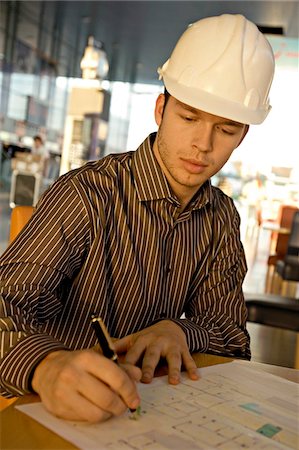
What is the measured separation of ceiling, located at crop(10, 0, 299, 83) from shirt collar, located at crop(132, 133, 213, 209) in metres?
8.99

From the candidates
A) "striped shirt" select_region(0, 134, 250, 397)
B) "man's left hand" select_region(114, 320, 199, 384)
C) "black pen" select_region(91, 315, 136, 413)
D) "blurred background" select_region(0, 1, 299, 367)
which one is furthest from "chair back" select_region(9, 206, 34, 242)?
"blurred background" select_region(0, 1, 299, 367)

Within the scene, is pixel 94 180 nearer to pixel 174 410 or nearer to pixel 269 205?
pixel 174 410

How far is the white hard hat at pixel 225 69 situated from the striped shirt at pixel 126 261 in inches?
8.6

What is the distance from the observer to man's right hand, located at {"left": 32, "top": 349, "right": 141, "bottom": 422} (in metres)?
0.77

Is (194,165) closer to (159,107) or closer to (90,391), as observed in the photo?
(159,107)

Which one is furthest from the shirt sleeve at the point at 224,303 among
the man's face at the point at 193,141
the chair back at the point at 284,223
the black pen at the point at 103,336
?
the chair back at the point at 284,223

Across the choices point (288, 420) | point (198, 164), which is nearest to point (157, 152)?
point (198, 164)

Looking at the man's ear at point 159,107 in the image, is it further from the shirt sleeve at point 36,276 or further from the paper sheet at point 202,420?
the paper sheet at point 202,420

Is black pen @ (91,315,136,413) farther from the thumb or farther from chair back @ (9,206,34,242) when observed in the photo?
chair back @ (9,206,34,242)

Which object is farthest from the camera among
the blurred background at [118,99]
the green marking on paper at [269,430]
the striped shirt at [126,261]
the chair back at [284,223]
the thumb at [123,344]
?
the blurred background at [118,99]

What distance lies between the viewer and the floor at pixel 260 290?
13.9 feet

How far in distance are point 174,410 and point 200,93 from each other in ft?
2.63

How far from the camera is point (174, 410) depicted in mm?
862

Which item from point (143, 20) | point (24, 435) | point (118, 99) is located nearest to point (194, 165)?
point (24, 435)
